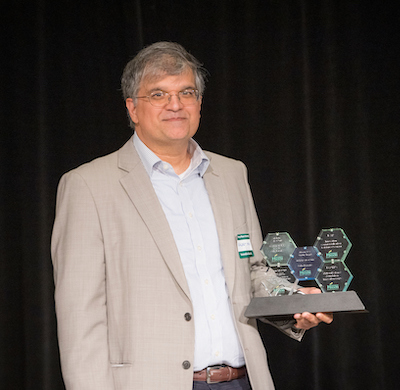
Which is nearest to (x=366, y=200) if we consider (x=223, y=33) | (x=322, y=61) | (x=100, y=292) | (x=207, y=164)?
(x=322, y=61)

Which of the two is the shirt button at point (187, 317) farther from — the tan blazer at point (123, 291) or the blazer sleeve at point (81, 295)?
the blazer sleeve at point (81, 295)

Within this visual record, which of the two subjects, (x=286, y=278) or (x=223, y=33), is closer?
(x=286, y=278)

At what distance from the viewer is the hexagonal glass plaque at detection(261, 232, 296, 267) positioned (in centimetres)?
201

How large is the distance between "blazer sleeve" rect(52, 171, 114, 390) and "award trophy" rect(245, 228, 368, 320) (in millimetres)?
532

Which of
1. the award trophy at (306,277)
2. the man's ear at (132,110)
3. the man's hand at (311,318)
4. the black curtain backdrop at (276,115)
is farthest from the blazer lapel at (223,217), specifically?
the black curtain backdrop at (276,115)

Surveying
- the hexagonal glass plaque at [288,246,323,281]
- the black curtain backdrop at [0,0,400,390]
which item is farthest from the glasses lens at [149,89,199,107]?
the black curtain backdrop at [0,0,400,390]

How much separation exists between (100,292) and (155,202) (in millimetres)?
383

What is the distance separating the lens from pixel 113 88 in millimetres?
3635

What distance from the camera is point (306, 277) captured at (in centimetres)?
197

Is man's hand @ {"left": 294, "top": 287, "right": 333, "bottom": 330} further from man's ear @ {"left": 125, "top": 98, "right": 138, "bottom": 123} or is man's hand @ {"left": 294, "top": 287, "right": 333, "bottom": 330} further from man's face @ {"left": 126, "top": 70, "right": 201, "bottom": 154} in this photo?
man's ear @ {"left": 125, "top": 98, "right": 138, "bottom": 123}

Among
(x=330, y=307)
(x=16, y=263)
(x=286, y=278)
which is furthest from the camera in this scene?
(x=16, y=263)

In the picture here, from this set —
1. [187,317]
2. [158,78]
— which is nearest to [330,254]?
[187,317]

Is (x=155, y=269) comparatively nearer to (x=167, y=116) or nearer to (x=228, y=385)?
(x=228, y=385)

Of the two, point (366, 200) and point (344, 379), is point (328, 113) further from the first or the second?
point (344, 379)
